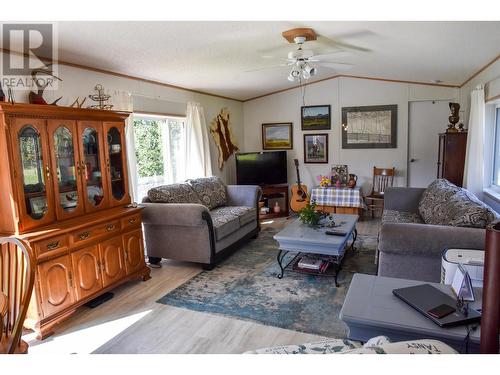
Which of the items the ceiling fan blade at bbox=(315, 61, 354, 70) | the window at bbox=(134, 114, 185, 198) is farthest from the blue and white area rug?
the ceiling fan blade at bbox=(315, 61, 354, 70)

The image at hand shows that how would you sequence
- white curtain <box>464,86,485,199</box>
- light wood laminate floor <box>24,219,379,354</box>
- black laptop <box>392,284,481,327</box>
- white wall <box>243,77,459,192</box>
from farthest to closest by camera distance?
white wall <box>243,77,459,192</box> < white curtain <box>464,86,485,199</box> < light wood laminate floor <box>24,219,379,354</box> < black laptop <box>392,284,481,327</box>

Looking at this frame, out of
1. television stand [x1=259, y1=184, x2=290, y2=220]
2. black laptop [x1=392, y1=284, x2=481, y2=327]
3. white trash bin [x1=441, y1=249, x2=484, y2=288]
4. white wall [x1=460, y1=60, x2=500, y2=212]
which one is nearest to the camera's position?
black laptop [x1=392, y1=284, x2=481, y2=327]

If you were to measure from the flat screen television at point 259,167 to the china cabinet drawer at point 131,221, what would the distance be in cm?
286

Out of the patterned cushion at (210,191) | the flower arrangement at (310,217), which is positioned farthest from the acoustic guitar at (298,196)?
the flower arrangement at (310,217)

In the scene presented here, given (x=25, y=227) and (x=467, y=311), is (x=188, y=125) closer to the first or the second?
(x=25, y=227)

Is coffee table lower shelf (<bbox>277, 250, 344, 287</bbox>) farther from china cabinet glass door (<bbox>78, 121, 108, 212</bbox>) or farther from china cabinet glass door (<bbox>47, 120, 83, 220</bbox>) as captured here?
china cabinet glass door (<bbox>47, 120, 83, 220</bbox>)

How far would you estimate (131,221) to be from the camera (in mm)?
3396

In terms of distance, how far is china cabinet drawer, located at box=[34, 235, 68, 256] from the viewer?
8.25 ft

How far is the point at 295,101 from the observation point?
21.2 feet

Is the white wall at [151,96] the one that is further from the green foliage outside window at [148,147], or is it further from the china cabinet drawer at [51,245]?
the china cabinet drawer at [51,245]

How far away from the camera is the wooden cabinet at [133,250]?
333 cm

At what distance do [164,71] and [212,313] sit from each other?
2755 millimetres

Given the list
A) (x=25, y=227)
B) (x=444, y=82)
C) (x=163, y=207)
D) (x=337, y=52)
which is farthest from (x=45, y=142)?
(x=444, y=82)

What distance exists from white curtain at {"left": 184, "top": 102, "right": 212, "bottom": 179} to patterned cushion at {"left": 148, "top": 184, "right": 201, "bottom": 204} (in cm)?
79
